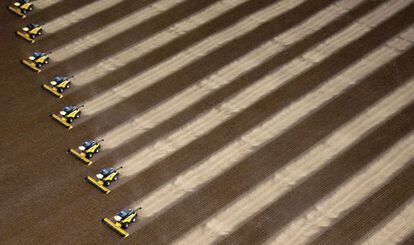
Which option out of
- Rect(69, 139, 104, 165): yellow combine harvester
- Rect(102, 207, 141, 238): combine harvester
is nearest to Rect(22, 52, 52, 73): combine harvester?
Rect(69, 139, 104, 165): yellow combine harvester

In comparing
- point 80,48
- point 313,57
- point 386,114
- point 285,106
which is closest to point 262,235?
point 285,106

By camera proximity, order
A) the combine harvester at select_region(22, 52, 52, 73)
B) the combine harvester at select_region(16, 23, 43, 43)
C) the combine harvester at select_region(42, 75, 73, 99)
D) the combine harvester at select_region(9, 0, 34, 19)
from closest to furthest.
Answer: the combine harvester at select_region(42, 75, 73, 99) < the combine harvester at select_region(22, 52, 52, 73) < the combine harvester at select_region(16, 23, 43, 43) < the combine harvester at select_region(9, 0, 34, 19)

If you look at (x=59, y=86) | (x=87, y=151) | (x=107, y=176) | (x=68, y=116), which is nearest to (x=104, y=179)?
(x=107, y=176)

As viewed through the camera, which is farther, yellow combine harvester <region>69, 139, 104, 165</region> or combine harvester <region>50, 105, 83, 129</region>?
combine harvester <region>50, 105, 83, 129</region>

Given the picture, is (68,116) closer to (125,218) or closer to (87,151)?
(87,151)

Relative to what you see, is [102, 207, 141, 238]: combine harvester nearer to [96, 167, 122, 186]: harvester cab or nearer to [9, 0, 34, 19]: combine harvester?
[96, 167, 122, 186]: harvester cab
